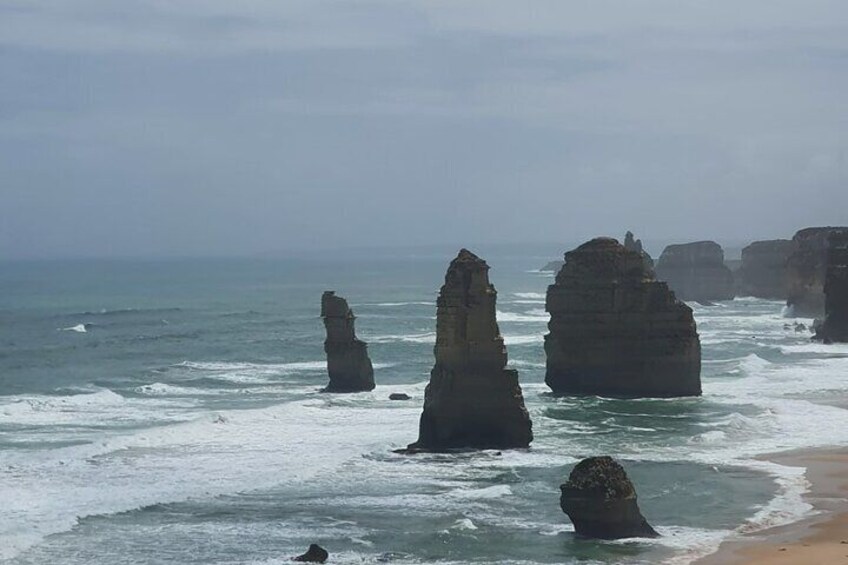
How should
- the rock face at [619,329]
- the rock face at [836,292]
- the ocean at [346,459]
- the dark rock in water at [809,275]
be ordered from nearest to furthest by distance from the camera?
the ocean at [346,459] < the rock face at [619,329] < the rock face at [836,292] < the dark rock in water at [809,275]

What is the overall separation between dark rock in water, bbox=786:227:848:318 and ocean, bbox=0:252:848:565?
16.0m

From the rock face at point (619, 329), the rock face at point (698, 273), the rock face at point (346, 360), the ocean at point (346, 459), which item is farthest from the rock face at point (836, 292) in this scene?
the rock face at point (698, 273)

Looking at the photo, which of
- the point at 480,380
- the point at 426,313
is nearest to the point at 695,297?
the point at 426,313

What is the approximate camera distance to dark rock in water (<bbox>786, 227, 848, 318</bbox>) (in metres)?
A: 101

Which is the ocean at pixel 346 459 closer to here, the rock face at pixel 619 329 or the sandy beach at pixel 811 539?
the sandy beach at pixel 811 539

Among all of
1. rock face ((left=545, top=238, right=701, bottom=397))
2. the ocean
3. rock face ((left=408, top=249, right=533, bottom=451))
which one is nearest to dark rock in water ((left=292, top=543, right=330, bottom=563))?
the ocean

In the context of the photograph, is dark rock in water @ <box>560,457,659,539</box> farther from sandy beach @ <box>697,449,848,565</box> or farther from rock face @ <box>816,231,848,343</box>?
rock face @ <box>816,231,848,343</box>

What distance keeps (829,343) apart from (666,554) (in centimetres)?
5143

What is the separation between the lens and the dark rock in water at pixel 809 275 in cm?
10062

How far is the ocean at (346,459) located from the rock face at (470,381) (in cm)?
85

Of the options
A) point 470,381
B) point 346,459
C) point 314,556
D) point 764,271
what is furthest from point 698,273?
point 314,556

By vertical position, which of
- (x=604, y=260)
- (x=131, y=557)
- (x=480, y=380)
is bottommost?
(x=131, y=557)

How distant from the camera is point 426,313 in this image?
11762cm

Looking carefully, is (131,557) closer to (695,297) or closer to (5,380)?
(5,380)
